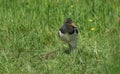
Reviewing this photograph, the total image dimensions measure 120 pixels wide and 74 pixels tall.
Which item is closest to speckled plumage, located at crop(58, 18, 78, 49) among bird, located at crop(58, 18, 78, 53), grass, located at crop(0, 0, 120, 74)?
bird, located at crop(58, 18, 78, 53)

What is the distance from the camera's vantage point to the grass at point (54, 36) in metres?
5.73

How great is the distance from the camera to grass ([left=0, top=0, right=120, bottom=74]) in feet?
18.8

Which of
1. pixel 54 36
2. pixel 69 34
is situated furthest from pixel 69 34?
pixel 54 36

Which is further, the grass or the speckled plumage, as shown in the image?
the speckled plumage

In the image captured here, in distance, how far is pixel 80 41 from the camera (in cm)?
633

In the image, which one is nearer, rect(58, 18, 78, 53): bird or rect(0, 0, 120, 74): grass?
rect(0, 0, 120, 74): grass

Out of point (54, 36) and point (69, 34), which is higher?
point (69, 34)

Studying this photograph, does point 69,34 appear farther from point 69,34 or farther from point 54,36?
point 54,36

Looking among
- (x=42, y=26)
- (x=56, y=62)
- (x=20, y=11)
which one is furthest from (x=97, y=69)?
(x=20, y=11)

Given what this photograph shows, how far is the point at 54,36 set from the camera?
6.50 metres

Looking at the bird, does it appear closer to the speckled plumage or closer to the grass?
the speckled plumage

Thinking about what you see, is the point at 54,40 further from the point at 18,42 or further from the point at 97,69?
the point at 97,69

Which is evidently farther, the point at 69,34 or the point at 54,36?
the point at 54,36

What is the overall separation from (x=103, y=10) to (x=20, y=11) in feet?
4.26
